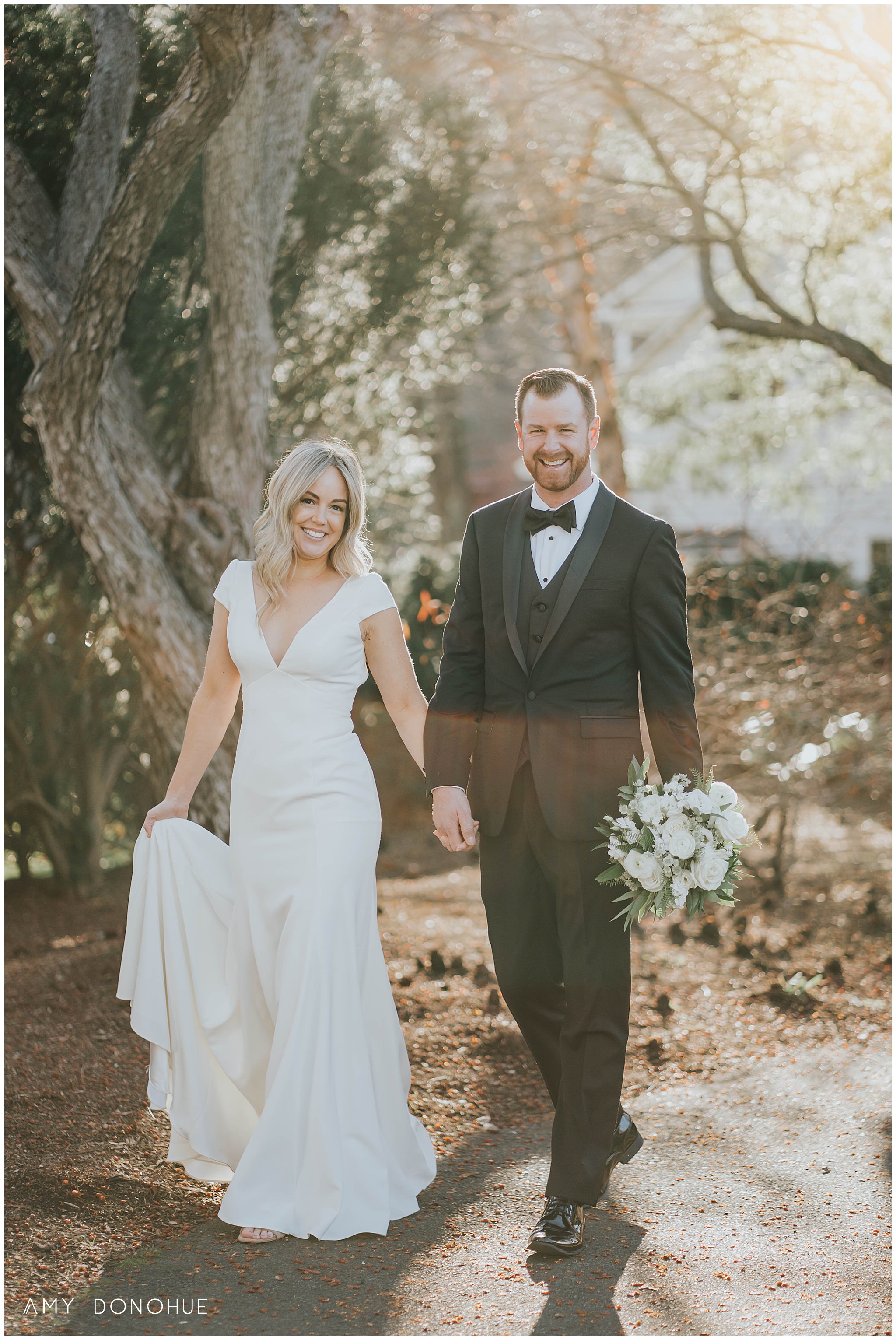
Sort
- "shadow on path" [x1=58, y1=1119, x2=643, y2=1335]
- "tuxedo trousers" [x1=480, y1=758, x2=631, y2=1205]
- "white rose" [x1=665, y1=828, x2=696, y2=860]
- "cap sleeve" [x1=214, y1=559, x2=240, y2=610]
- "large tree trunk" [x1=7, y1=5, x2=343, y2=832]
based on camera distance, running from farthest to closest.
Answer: "large tree trunk" [x1=7, y1=5, x2=343, y2=832] → "cap sleeve" [x1=214, y1=559, x2=240, y2=610] → "tuxedo trousers" [x1=480, y1=758, x2=631, y2=1205] → "white rose" [x1=665, y1=828, x2=696, y2=860] → "shadow on path" [x1=58, y1=1119, x2=643, y2=1335]

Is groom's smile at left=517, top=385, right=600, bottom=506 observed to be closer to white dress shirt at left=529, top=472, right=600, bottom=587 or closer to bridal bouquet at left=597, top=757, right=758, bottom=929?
white dress shirt at left=529, top=472, right=600, bottom=587

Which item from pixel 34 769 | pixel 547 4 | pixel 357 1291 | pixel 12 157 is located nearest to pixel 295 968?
pixel 357 1291

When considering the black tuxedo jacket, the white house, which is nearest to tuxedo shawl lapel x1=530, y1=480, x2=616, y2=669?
the black tuxedo jacket

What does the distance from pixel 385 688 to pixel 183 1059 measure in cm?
133

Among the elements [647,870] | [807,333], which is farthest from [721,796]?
[807,333]

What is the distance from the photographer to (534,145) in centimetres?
1069

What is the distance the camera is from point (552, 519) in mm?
3541

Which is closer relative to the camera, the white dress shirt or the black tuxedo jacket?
the black tuxedo jacket

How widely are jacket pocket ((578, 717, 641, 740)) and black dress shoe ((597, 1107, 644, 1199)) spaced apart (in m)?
1.15

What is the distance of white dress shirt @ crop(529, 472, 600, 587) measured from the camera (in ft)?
11.7

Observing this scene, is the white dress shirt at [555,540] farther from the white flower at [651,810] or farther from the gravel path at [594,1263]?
the gravel path at [594,1263]

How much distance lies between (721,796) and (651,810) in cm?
21

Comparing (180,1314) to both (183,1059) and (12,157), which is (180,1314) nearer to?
(183,1059)

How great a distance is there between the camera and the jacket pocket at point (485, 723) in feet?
11.8
